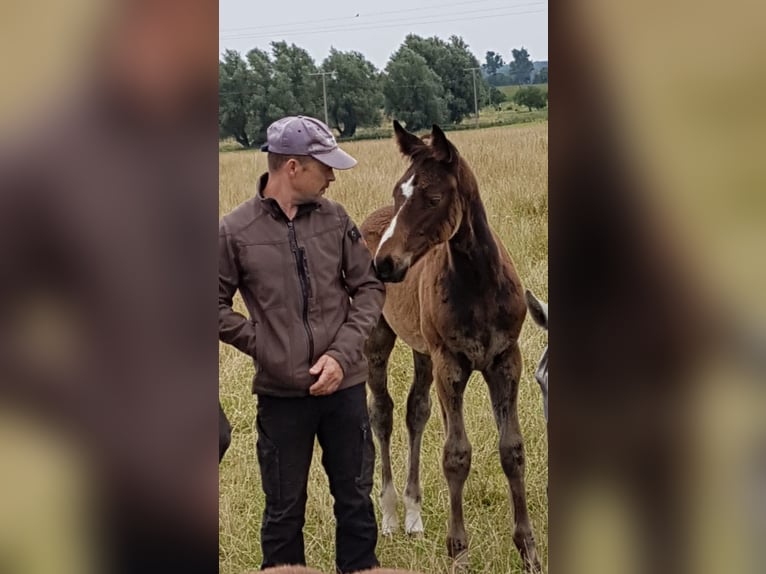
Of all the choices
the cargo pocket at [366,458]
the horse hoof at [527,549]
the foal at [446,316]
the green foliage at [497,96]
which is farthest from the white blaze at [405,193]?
the horse hoof at [527,549]

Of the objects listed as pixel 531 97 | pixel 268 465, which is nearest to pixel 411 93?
pixel 531 97

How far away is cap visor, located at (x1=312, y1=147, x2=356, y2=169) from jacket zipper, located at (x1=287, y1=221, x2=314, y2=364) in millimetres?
212

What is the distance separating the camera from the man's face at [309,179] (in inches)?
113

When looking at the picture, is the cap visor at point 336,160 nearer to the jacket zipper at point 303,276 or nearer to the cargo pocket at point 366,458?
the jacket zipper at point 303,276

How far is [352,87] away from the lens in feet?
9.46

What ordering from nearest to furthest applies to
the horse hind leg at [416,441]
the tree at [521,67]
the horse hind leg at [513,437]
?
the tree at [521,67] < the horse hind leg at [513,437] < the horse hind leg at [416,441]

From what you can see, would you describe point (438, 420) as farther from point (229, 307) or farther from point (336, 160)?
point (336, 160)

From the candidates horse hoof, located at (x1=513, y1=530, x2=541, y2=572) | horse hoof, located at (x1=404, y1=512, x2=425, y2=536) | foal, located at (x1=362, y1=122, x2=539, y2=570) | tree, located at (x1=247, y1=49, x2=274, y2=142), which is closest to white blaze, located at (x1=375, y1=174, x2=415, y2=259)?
foal, located at (x1=362, y1=122, x2=539, y2=570)

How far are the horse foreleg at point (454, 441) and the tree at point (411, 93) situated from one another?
0.73m
